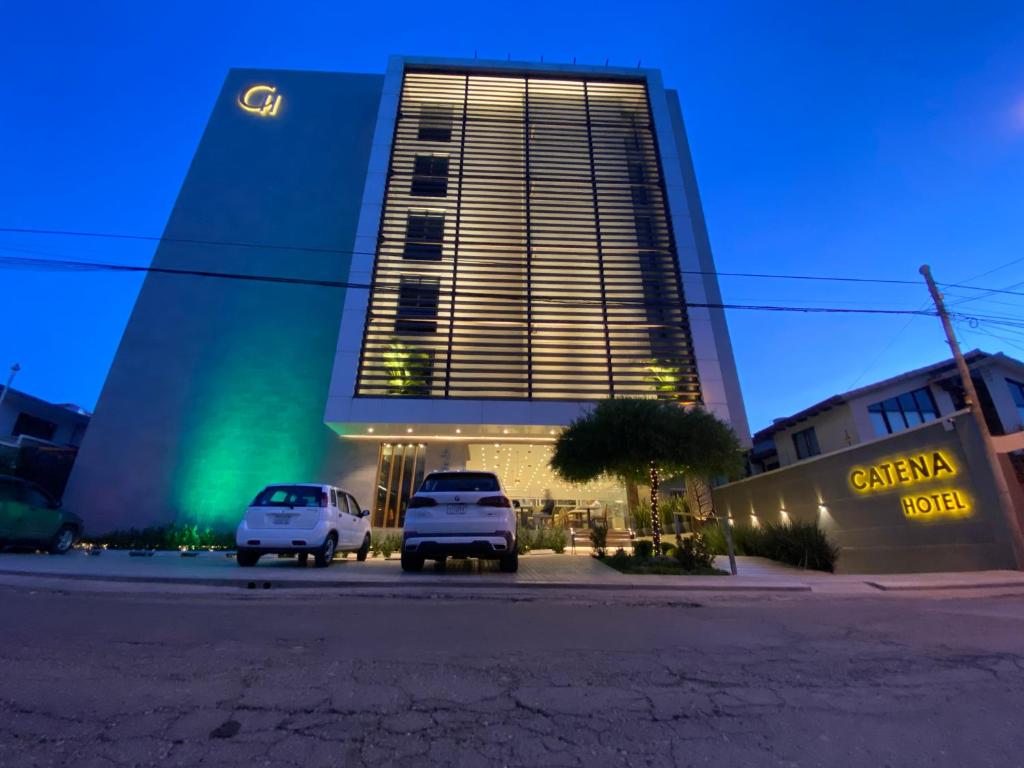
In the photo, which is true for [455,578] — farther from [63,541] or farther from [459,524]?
[63,541]

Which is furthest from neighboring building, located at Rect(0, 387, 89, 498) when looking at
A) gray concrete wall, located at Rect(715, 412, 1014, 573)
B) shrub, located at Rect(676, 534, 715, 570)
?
gray concrete wall, located at Rect(715, 412, 1014, 573)

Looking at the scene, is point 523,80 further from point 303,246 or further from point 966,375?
point 966,375

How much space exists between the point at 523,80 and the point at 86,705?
2565cm

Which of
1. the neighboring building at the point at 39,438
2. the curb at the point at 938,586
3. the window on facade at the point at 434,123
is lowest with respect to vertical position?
the curb at the point at 938,586

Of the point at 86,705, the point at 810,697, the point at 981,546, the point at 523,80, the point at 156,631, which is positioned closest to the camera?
the point at 86,705

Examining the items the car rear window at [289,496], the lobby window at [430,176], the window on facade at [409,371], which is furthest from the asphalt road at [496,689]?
the lobby window at [430,176]

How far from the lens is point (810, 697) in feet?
8.69

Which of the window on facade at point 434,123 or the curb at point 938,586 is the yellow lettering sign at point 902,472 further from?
the window on facade at point 434,123

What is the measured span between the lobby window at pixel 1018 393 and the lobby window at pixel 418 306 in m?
24.4

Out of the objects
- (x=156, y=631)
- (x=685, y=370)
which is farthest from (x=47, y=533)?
(x=685, y=370)

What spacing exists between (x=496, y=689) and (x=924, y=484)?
13678mm

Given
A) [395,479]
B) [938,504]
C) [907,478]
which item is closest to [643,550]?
[938,504]

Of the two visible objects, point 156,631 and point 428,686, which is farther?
point 156,631

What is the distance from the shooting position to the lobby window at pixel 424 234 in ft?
55.6
